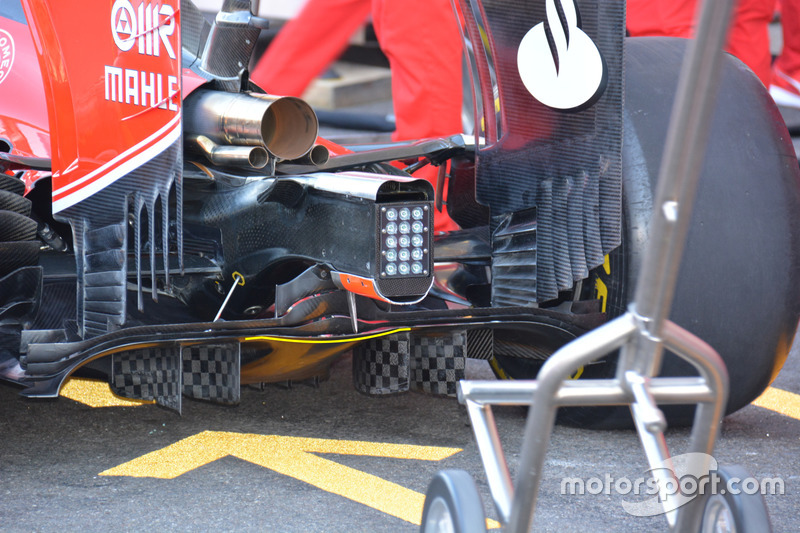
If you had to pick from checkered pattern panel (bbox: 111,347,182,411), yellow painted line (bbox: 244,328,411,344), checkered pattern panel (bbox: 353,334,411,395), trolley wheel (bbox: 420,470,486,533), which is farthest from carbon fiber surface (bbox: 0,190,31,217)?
trolley wheel (bbox: 420,470,486,533)

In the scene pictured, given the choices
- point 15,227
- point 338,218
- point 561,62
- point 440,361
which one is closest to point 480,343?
point 440,361

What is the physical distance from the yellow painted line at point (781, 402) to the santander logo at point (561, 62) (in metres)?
1.16

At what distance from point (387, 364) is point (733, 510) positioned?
116 cm

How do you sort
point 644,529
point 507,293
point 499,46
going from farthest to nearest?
point 507,293 < point 499,46 < point 644,529

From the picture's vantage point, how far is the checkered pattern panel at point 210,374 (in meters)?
2.37

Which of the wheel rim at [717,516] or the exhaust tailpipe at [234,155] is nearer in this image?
the wheel rim at [717,516]

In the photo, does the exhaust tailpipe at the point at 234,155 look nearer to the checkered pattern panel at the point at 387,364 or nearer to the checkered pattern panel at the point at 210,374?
the checkered pattern panel at the point at 210,374

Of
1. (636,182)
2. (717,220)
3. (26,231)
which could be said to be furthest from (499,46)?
(26,231)

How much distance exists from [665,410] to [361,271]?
2.95 feet

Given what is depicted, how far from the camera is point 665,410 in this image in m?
2.59

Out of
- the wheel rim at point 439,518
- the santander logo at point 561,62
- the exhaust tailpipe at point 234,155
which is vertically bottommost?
the wheel rim at point 439,518

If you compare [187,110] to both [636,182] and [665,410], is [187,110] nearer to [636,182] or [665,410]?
[636,182]

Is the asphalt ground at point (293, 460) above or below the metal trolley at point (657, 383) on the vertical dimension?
below

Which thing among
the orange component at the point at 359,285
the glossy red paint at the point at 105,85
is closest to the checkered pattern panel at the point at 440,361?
the orange component at the point at 359,285
